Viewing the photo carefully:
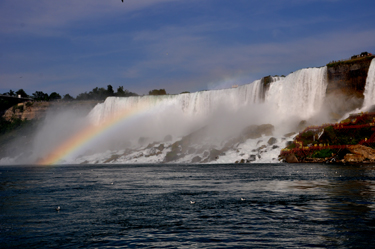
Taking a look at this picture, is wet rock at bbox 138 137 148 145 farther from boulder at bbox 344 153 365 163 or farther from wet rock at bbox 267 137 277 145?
boulder at bbox 344 153 365 163

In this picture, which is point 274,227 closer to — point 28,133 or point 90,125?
point 90,125

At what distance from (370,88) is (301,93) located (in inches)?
474

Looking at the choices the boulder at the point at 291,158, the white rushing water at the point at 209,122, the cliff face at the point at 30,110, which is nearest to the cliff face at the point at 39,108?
the cliff face at the point at 30,110

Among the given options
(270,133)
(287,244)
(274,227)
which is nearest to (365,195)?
(274,227)

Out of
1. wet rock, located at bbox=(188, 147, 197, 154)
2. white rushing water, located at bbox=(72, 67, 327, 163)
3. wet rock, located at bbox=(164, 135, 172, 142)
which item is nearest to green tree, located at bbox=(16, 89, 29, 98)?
white rushing water, located at bbox=(72, 67, 327, 163)

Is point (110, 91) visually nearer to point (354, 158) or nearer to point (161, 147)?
point (161, 147)

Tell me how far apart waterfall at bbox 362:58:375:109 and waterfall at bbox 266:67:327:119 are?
7073 mm

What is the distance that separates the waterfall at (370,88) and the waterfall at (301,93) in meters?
7.07

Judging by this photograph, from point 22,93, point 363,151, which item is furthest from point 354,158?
point 22,93

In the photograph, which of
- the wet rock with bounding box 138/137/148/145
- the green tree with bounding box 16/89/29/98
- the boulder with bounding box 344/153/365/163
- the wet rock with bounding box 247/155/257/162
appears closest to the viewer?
the boulder with bounding box 344/153/365/163

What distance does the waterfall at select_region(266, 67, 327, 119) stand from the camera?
6544cm

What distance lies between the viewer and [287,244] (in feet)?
30.3

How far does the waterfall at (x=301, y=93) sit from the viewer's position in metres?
65.4

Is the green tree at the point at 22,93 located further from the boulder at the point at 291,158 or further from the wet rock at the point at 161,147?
the boulder at the point at 291,158
